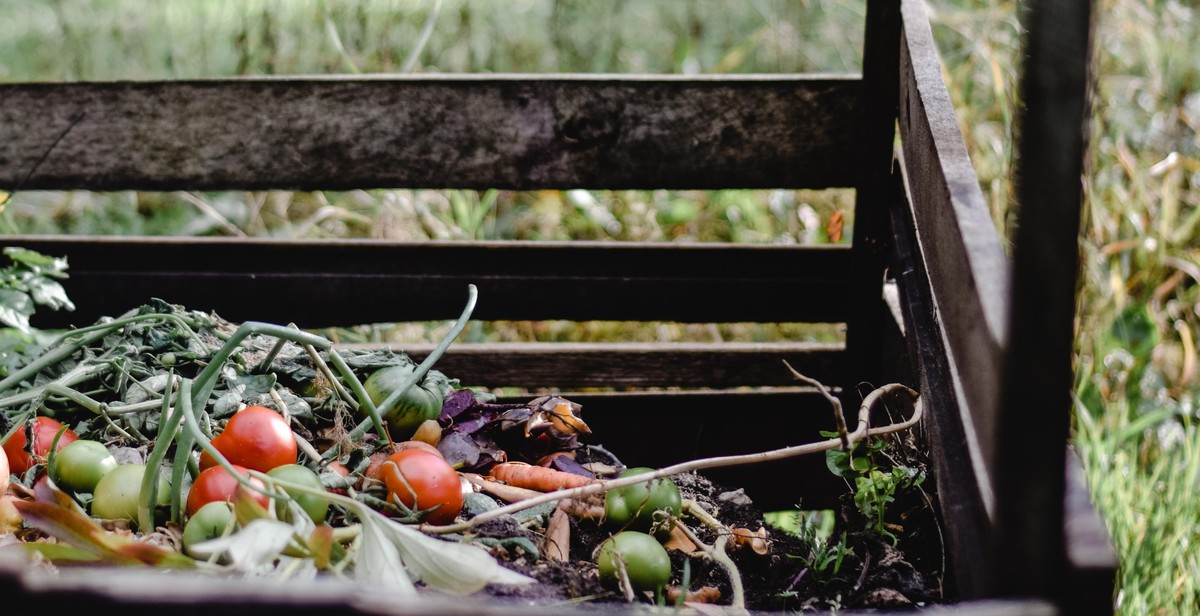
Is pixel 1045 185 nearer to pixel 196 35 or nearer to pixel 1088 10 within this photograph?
pixel 1088 10

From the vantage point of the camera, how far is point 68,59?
433 cm

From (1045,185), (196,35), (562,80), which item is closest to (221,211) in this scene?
(196,35)

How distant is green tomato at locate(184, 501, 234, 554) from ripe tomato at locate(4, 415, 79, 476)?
1.45 feet

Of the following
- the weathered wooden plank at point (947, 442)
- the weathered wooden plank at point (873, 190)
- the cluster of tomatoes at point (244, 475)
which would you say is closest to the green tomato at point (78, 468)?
the cluster of tomatoes at point (244, 475)

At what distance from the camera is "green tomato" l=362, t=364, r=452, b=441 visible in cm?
152

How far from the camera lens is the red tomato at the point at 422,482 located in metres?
1.29

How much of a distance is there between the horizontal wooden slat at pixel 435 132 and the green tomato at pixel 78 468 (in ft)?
3.22

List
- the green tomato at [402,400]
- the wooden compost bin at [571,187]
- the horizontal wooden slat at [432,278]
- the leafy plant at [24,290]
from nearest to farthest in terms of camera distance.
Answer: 1. the green tomato at [402,400]
2. the leafy plant at [24,290]
3. the wooden compost bin at [571,187]
4. the horizontal wooden slat at [432,278]

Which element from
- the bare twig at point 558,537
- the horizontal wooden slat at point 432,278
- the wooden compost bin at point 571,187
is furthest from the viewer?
the horizontal wooden slat at point 432,278

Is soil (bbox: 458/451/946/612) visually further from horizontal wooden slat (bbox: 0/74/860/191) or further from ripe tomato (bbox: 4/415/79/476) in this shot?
horizontal wooden slat (bbox: 0/74/860/191)

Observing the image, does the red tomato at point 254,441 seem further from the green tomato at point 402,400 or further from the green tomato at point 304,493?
the green tomato at point 402,400

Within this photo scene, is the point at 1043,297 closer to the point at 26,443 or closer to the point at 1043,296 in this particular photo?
→ the point at 1043,296

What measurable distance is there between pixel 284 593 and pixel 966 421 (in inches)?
31.3

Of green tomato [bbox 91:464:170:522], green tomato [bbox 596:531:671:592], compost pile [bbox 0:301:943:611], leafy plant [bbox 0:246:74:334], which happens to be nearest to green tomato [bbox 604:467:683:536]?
compost pile [bbox 0:301:943:611]
